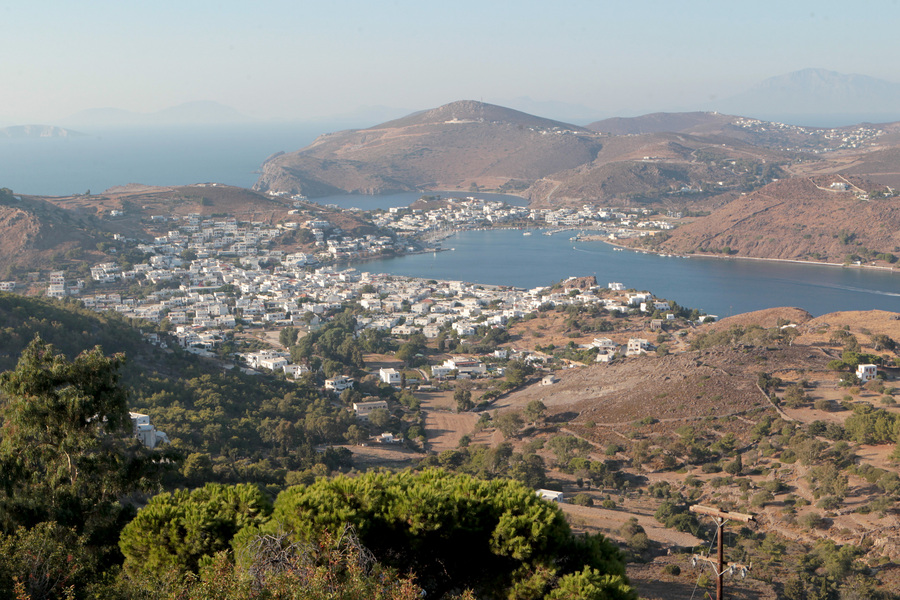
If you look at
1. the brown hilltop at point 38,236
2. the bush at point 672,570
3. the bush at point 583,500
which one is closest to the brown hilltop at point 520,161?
the brown hilltop at point 38,236

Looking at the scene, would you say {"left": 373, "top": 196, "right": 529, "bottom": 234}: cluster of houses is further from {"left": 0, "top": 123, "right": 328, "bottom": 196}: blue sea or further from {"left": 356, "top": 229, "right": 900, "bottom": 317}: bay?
{"left": 0, "top": 123, "right": 328, "bottom": 196}: blue sea

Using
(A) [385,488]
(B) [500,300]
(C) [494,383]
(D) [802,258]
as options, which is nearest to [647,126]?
(D) [802,258]

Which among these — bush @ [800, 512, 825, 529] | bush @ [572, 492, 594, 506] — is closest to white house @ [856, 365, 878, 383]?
bush @ [800, 512, 825, 529]

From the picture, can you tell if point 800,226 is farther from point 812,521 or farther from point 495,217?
point 812,521

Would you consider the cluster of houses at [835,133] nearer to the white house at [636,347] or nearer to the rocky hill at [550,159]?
the rocky hill at [550,159]

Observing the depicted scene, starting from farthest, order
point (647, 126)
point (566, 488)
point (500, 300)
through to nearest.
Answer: point (647, 126), point (500, 300), point (566, 488)

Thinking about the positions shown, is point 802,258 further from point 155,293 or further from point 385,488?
point 385,488

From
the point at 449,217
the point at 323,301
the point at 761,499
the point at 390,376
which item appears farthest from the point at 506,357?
the point at 449,217
